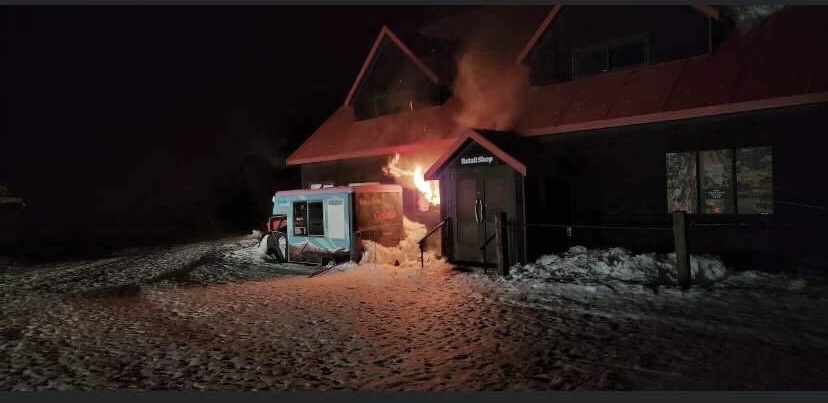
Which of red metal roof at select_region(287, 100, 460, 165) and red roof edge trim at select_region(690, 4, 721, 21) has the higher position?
red roof edge trim at select_region(690, 4, 721, 21)

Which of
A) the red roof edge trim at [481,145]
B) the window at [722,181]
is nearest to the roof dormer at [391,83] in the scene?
the red roof edge trim at [481,145]

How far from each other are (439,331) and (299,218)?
29.0 feet

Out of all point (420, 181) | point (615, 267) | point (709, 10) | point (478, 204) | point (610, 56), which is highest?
point (709, 10)

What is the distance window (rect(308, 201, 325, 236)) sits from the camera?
14291mm

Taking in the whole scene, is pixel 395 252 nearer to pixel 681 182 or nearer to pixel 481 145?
pixel 481 145

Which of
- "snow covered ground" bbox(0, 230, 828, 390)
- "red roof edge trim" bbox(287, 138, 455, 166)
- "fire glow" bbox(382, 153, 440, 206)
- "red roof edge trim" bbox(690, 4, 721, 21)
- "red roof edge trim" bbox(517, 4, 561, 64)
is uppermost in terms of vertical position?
"red roof edge trim" bbox(517, 4, 561, 64)

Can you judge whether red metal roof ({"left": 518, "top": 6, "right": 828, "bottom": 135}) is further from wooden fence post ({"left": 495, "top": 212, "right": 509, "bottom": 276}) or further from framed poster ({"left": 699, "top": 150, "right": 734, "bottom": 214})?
wooden fence post ({"left": 495, "top": 212, "right": 509, "bottom": 276})

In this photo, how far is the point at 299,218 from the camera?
15.0 meters

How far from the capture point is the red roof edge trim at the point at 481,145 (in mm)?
11367

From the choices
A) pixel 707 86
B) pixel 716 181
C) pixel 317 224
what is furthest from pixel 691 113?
pixel 317 224

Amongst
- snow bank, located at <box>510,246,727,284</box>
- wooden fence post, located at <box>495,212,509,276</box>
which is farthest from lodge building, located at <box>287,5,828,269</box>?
snow bank, located at <box>510,246,727,284</box>

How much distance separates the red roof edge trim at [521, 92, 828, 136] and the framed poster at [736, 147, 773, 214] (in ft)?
2.91

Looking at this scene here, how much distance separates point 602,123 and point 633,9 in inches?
117

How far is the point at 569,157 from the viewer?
1248 cm
